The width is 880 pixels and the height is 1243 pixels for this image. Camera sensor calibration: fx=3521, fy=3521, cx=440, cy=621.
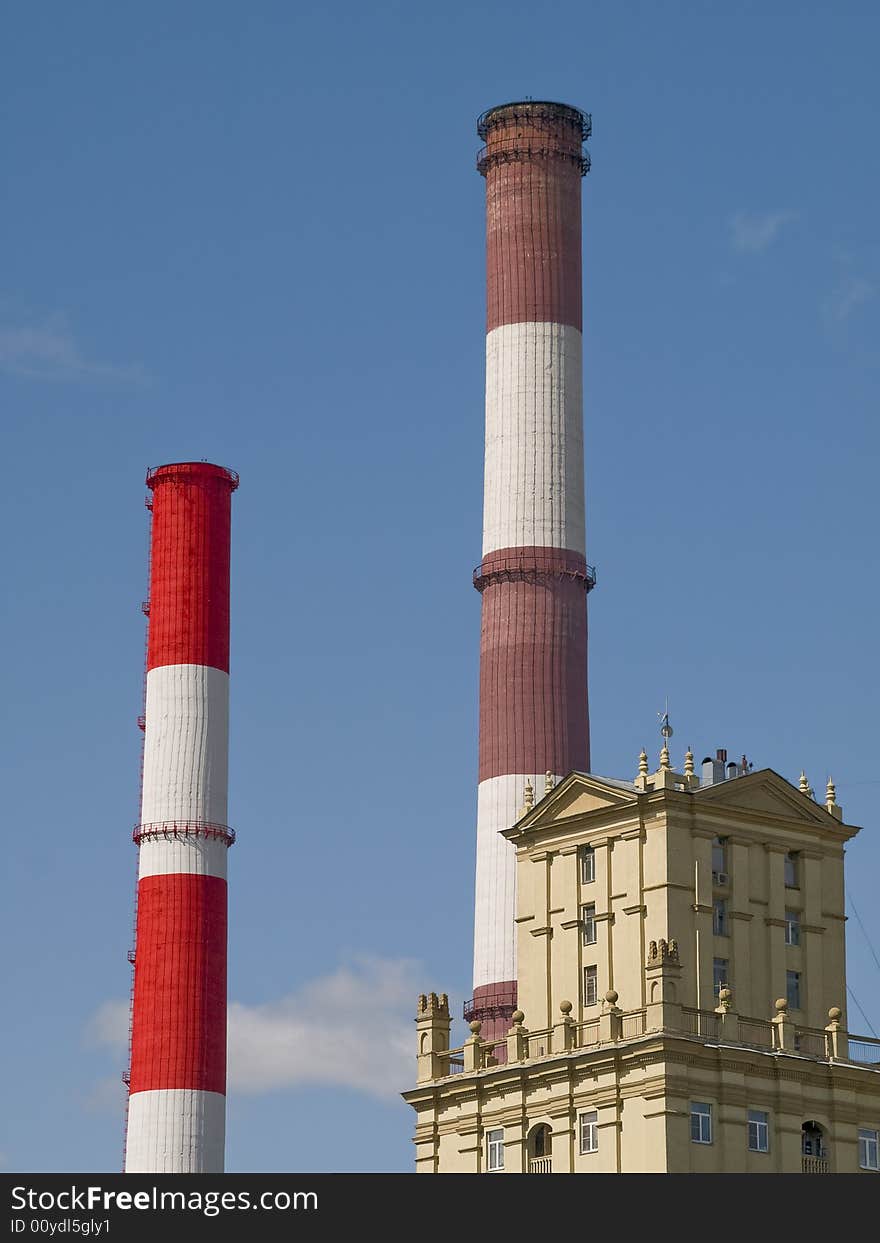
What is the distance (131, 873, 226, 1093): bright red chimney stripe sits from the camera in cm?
15338

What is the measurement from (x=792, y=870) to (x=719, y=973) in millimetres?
5095

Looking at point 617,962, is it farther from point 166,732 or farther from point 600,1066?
point 166,732

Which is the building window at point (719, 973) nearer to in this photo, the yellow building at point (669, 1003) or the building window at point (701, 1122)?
the yellow building at point (669, 1003)

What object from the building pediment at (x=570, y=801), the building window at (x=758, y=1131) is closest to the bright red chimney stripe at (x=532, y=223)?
the building pediment at (x=570, y=801)

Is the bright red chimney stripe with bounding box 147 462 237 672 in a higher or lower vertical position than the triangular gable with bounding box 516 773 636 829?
higher

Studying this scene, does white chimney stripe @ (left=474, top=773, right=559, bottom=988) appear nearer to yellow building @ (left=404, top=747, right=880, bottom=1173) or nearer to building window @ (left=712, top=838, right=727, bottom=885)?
yellow building @ (left=404, top=747, right=880, bottom=1173)

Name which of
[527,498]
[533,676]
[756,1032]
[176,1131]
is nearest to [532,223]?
[527,498]

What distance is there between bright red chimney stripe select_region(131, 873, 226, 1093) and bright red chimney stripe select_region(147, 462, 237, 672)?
10.9m

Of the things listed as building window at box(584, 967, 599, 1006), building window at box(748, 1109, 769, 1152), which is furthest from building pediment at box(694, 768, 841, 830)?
building window at box(748, 1109, 769, 1152)

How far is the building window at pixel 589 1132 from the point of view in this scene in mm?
109562

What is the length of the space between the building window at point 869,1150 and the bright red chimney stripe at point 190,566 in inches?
2186

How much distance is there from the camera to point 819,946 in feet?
379
